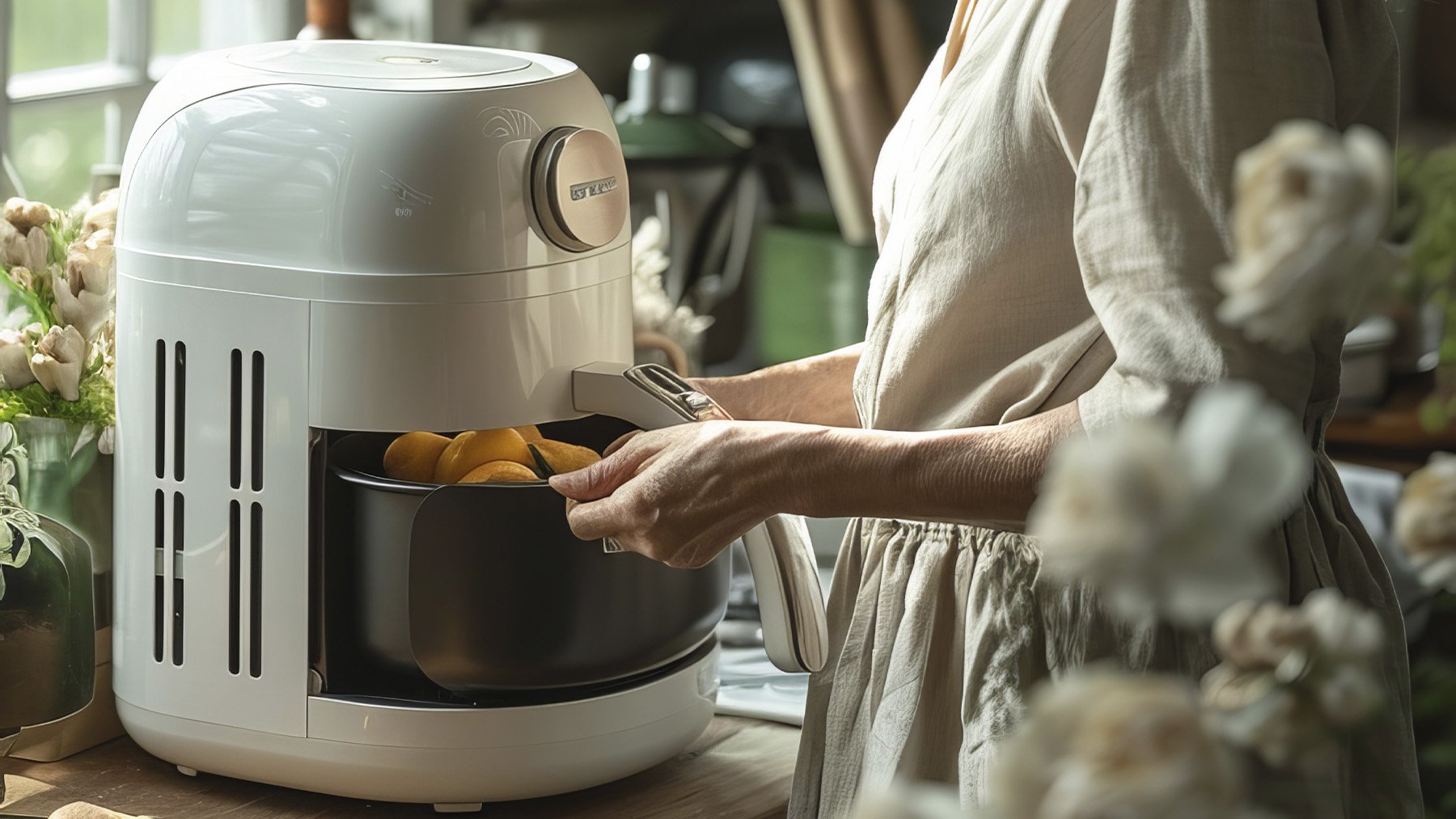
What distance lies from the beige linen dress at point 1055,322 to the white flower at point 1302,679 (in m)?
0.37

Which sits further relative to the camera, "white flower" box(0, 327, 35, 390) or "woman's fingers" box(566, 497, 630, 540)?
"white flower" box(0, 327, 35, 390)

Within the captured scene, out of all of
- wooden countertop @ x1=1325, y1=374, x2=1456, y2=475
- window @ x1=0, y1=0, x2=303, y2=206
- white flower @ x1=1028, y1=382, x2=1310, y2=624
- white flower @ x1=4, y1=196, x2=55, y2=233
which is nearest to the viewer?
white flower @ x1=1028, y1=382, x2=1310, y2=624

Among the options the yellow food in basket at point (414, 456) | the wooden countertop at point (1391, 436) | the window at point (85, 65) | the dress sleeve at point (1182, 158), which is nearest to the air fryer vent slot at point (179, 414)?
the yellow food in basket at point (414, 456)

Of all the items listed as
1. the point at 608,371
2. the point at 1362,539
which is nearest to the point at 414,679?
the point at 608,371

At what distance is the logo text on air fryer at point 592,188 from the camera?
803mm

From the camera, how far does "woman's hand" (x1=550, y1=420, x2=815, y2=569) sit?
71 cm

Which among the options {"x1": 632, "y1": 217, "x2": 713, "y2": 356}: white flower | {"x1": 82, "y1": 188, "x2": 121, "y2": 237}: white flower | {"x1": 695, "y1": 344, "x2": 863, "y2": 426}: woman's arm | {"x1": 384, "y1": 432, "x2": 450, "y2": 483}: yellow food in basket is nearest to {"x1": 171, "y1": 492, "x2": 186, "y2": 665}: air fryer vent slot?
{"x1": 384, "y1": 432, "x2": 450, "y2": 483}: yellow food in basket

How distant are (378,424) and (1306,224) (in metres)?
0.63

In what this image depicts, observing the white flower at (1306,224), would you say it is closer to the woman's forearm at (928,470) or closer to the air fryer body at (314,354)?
the woman's forearm at (928,470)

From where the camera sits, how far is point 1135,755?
21 cm

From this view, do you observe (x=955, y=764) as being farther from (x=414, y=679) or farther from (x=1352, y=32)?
(x=1352, y=32)

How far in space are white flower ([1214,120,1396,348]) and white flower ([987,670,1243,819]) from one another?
0.21 ft

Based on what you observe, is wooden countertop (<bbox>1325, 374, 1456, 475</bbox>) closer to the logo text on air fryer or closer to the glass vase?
the logo text on air fryer

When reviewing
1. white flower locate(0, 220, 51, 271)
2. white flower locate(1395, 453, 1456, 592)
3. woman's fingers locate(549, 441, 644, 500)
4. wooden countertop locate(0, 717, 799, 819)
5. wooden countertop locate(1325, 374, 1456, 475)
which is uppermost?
white flower locate(1395, 453, 1456, 592)
